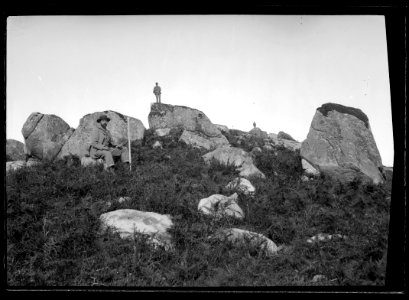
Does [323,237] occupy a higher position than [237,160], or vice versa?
[237,160]

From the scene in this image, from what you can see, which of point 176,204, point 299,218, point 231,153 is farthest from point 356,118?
point 176,204

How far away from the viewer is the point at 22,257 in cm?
564

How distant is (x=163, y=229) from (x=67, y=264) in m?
1.87

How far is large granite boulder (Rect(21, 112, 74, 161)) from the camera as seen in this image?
14.9m

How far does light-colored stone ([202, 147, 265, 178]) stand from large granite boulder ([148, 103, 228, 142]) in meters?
6.10

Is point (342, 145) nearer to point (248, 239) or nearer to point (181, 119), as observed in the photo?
point (248, 239)

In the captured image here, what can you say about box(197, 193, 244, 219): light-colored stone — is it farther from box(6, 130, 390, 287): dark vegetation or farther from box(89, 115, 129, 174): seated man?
box(89, 115, 129, 174): seated man

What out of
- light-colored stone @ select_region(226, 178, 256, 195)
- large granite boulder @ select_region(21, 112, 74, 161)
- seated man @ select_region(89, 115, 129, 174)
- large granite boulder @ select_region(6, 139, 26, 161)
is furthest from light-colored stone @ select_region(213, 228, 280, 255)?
large granite boulder @ select_region(6, 139, 26, 161)

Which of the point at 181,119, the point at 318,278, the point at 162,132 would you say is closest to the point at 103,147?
the point at 162,132

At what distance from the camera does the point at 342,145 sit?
13.7m

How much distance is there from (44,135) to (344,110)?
13.4 metres

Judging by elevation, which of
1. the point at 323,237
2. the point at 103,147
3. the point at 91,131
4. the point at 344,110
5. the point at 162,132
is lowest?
the point at 323,237

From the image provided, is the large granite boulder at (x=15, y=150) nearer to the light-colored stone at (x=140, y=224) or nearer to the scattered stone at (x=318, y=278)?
the light-colored stone at (x=140, y=224)
